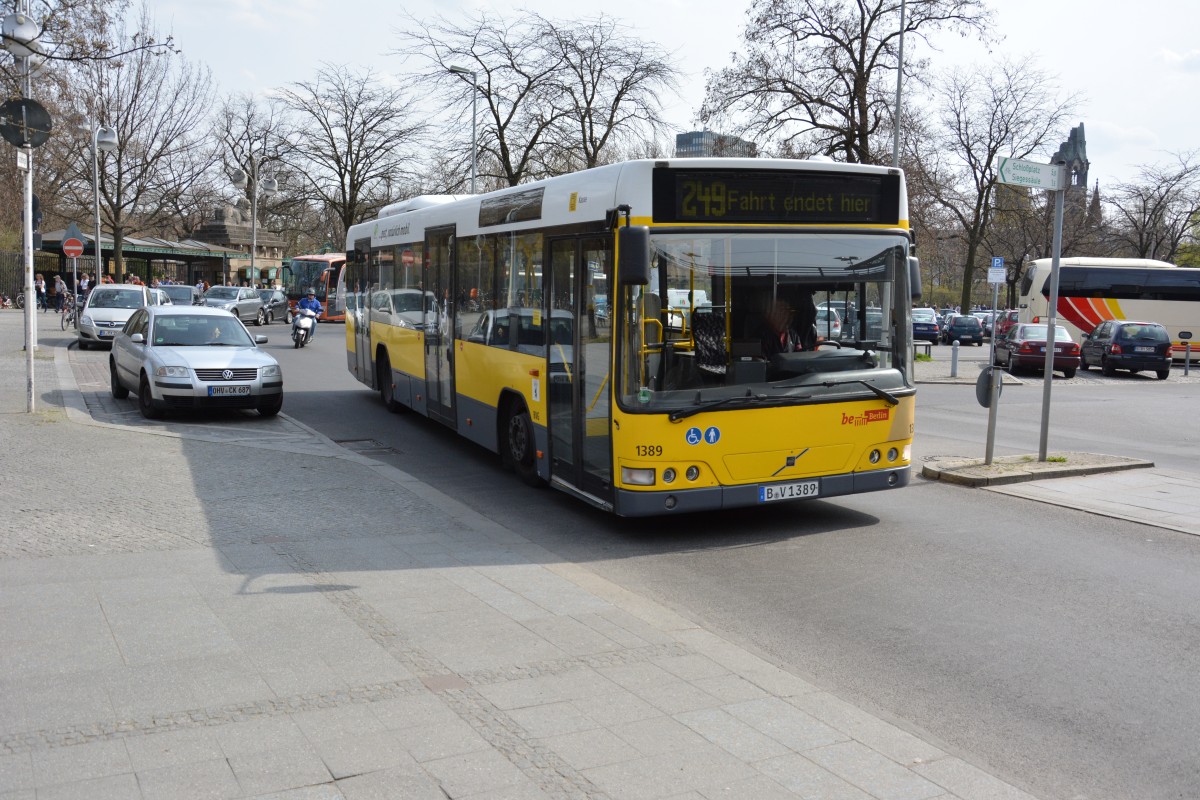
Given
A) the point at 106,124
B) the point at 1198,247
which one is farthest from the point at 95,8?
the point at 1198,247

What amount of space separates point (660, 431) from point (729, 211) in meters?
1.78

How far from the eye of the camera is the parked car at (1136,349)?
99.4 feet

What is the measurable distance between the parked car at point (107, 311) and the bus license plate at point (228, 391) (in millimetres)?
13112

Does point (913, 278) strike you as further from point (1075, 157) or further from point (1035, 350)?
point (1035, 350)

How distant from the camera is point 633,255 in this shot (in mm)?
7812

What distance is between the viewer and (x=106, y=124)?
146 feet

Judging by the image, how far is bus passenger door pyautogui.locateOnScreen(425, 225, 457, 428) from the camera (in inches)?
504

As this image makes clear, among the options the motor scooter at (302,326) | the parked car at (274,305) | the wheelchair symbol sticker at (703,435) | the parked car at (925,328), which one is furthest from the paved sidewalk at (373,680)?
the parked car at (925,328)

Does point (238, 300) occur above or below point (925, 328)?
above

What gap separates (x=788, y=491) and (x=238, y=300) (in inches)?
1399

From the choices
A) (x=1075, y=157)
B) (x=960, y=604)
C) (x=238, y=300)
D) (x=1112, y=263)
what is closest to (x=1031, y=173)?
(x=1075, y=157)

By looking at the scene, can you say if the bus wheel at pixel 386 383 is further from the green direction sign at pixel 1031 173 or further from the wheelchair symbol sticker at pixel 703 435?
the green direction sign at pixel 1031 173

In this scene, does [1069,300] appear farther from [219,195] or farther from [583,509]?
[219,195]

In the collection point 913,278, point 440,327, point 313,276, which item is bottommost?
point 440,327
